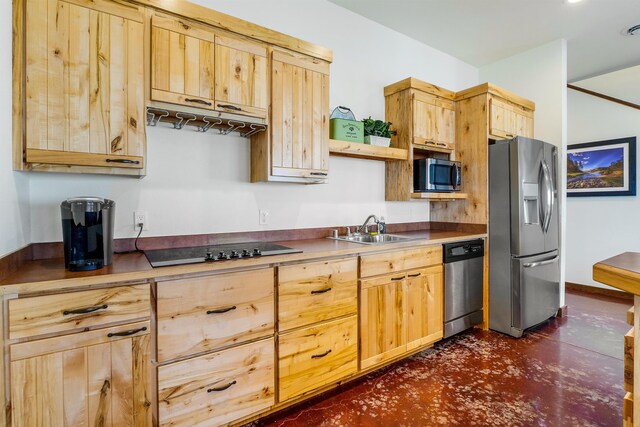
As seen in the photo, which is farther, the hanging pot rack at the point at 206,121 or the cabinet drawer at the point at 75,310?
the hanging pot rack at the point at 206,121

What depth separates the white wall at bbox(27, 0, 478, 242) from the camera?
1998 millimetres

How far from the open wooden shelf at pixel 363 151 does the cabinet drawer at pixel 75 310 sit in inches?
66.8

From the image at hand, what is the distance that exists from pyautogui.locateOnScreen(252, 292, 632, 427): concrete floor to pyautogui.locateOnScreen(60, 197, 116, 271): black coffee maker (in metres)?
1.30

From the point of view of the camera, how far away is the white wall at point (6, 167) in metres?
A: 1.38

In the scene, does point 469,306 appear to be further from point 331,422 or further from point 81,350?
point 81,350

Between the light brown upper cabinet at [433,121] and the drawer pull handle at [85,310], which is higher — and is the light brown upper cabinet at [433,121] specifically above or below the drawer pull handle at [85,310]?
above

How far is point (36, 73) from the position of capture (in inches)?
58.7

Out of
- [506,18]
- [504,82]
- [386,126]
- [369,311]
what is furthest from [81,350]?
[504,82]

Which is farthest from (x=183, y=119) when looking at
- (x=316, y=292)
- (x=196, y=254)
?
(x=316, y=292)

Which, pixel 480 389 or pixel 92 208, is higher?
pixel 92 208

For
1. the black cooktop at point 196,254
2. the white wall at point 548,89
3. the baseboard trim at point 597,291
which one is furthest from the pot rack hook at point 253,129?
the baseboard trim at point 597,291

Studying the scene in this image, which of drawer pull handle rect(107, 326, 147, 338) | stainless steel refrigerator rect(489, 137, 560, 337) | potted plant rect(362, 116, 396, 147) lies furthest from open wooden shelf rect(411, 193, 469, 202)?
drawer pull handle rect(107, 326, 147, 338)

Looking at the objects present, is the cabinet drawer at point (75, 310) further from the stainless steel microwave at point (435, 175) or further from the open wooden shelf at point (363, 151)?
the stainless steel microwave at point (435, 175)

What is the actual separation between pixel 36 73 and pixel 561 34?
179 inches
